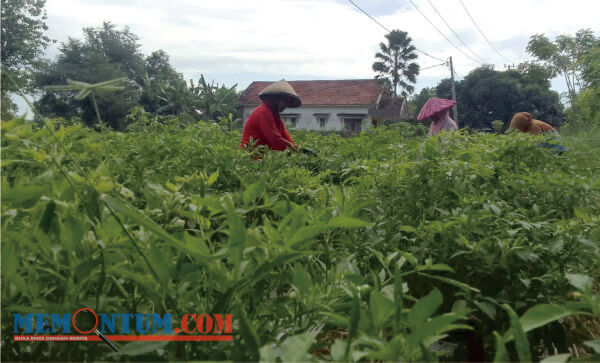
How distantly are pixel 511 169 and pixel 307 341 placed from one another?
1.65 metres

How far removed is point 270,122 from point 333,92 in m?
33.6

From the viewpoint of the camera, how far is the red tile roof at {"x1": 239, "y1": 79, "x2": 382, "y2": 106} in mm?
35938

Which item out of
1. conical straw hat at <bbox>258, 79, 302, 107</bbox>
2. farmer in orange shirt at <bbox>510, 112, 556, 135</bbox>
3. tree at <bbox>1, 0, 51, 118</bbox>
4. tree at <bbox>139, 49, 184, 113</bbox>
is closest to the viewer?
conical straw hat at <bbox>258, 79, 302, 107</bbox>

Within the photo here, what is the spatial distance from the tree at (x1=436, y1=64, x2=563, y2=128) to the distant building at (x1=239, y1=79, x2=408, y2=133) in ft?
23.7

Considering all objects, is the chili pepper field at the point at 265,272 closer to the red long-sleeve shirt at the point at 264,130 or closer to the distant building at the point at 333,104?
the red long-sleeve shirt at the point at 264,130

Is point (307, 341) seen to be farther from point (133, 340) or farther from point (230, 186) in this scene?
point (230, 186)

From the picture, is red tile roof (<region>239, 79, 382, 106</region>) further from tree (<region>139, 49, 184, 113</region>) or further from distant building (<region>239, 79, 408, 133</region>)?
tree (<region>139, 49, 184, 113</region>)

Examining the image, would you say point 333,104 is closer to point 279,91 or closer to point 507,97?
point 507,97

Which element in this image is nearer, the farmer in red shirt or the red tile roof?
the farmer in red shirt

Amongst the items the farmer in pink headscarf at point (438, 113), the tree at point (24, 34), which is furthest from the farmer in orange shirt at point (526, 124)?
the tree at point (24, 34)

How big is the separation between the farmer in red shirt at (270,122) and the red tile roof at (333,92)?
102 ft

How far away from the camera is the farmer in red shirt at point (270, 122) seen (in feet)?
12.8

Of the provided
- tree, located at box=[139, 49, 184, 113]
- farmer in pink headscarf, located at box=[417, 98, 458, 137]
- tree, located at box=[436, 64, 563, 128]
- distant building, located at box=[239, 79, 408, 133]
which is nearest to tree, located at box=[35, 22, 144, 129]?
tree, located at box=[139, 49, 184, 113]

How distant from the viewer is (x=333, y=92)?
1448 inches
